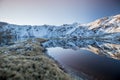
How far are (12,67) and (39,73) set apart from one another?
244cm

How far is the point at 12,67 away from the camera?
15367mm

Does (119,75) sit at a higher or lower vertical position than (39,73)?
lower

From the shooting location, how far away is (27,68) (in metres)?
16.0

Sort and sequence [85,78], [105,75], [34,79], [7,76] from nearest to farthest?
[7,76]
[34,79]
[85,78]
[105,75]

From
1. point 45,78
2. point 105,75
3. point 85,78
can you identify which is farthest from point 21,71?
point 105,75

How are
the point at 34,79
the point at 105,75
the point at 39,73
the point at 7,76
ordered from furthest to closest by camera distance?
the point at 105,75 → the point at 39,73 → the point at 34,79 → the point at 7,76

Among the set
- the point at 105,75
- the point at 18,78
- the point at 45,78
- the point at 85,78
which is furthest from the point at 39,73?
the point at 105,75

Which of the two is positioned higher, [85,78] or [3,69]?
[3,69]

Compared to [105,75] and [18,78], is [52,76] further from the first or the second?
[105,75]

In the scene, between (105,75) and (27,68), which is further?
(105,75)

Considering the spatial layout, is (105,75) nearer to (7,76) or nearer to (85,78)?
(85,78)

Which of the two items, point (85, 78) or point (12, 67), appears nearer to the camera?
point (12, 67)

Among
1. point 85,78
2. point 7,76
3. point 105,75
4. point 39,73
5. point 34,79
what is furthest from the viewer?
point 105,75

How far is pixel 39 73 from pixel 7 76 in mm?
3075
